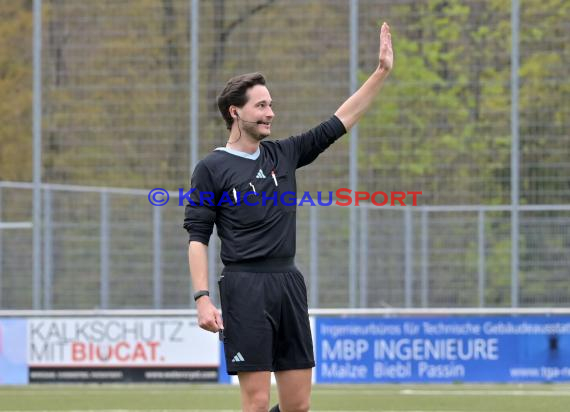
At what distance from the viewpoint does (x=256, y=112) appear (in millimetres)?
6660

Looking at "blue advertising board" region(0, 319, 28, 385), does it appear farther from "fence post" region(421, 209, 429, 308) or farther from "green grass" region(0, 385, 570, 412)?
"fence post" region(421, 209, 429, 308)

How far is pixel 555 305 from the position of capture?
16.1m

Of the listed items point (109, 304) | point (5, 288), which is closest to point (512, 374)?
point (109, 304)

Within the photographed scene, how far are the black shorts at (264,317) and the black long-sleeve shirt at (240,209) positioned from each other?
0.29 feet

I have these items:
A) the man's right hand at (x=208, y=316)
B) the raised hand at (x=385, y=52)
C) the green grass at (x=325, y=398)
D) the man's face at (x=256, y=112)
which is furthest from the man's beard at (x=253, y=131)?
the green grass at (x=325, y=398)

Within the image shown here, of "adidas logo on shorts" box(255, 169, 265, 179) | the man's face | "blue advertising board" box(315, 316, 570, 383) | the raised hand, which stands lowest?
"blue advertising board" box(315, 316, 570, 383)

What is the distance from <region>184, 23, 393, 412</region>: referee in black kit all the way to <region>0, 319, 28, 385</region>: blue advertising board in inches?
382

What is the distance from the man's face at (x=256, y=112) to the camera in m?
6.66

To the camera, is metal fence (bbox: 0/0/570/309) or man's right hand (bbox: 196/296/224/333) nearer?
man's right hand (bbox: 196/296/224/333)

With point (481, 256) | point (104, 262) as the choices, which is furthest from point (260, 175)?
point (104, 262)

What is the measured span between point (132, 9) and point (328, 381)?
18.3 feet

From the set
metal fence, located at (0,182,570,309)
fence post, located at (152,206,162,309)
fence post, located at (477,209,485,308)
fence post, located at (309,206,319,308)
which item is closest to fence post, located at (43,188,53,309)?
metal fence, located at (0,182,570,309)

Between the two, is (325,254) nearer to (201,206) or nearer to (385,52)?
(385,52)

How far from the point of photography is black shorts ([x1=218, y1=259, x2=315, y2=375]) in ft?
21.6
